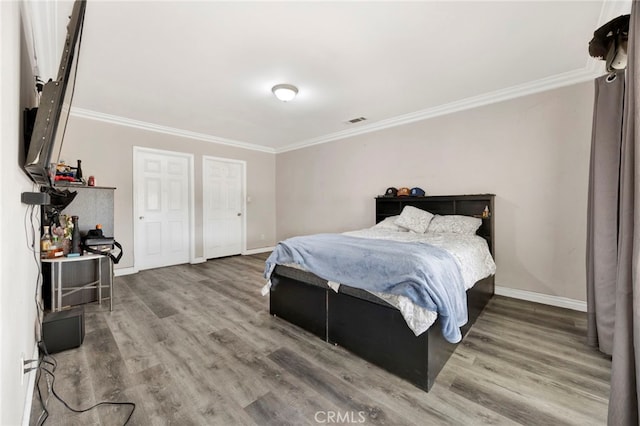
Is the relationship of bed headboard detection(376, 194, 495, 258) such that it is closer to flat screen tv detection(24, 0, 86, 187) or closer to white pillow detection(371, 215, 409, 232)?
white pillow detection(371, 215, 409, 232)

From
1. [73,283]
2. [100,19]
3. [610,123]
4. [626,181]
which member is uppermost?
[100,19]

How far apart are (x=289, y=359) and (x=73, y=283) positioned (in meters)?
2.73

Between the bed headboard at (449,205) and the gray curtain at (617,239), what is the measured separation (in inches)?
44.3

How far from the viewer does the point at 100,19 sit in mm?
1927

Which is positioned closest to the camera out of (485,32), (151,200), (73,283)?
(485,32)

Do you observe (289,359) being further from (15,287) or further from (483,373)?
(15,287)

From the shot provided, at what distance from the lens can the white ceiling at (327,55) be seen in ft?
6.19

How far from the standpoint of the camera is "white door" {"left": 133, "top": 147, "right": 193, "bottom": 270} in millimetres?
4301

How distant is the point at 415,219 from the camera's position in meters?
3.46

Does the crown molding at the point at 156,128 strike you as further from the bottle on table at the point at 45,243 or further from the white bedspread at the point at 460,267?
the white bedspread at the point at 460,267

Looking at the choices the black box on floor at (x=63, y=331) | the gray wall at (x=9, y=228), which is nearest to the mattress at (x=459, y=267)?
the black box on floor at (x=63, y=331)

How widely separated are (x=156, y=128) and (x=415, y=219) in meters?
4.43

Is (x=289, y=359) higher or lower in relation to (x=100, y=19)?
lower

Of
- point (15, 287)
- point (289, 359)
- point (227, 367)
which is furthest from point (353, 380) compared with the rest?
point (15, 287)
